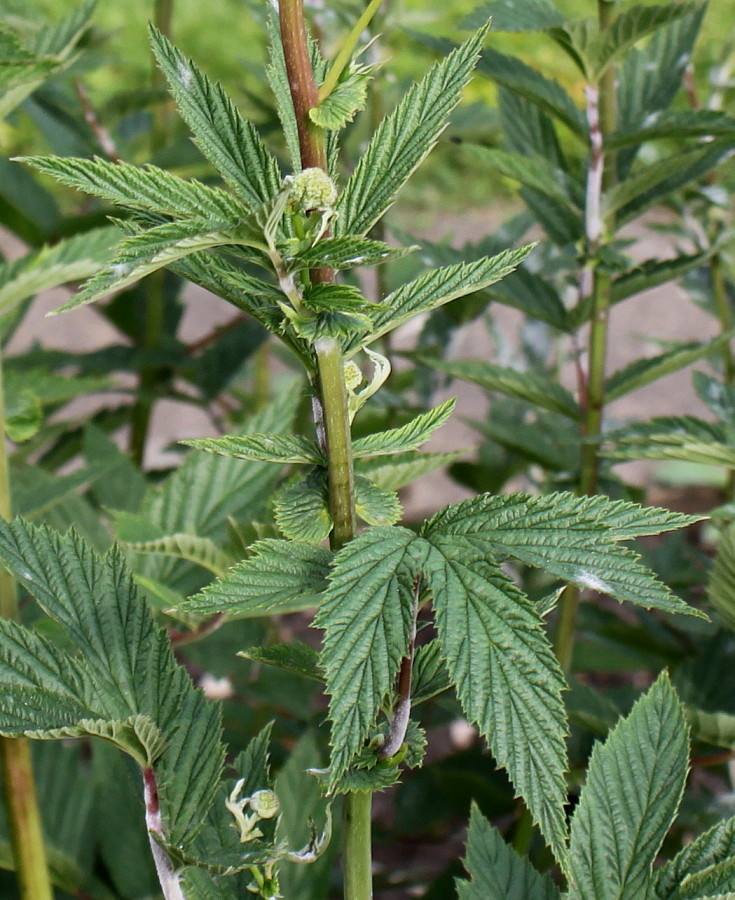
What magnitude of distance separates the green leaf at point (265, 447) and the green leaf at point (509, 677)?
0.08m

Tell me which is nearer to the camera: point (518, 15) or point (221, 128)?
point (221, 128)

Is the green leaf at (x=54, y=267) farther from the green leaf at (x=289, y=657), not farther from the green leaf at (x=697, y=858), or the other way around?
the green leaf at (x=697, y=858)

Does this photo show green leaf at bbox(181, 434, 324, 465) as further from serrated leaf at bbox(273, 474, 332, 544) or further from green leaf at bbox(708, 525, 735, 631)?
green leaf at bbox(708, 525, 735, 631)

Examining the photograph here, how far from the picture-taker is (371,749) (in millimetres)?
465

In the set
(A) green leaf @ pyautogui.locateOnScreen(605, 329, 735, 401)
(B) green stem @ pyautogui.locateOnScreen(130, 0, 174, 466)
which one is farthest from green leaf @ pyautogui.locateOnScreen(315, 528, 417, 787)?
(B) green stem @ pyautogui.locateOnScreen(130, 0, 174, 466)

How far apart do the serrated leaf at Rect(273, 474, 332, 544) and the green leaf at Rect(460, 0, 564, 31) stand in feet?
1.26

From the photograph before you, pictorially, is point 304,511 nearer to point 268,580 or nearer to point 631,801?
point 268,580

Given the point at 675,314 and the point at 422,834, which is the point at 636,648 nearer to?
the point at 422,834

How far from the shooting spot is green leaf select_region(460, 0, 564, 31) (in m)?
0.71

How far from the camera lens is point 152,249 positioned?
38cm

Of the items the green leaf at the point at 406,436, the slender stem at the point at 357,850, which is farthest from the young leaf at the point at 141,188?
the slender stem at the point at 357,850

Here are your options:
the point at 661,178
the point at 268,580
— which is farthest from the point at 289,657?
the point at 661,178

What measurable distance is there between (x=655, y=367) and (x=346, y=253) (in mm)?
521

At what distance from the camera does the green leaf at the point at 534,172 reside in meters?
0.77
